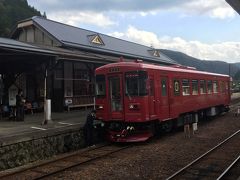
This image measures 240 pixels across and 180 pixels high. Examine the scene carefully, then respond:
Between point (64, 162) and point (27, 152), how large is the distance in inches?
57.3

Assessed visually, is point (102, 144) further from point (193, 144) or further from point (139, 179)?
point (139, 179)

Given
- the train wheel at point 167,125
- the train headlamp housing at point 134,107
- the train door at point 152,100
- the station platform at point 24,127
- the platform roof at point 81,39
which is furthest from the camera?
the platform roof at point 81,39

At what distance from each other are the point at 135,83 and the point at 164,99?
1.93 m

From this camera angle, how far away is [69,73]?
27.2 metres

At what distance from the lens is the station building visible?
67.6ft

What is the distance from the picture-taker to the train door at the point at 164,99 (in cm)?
1622

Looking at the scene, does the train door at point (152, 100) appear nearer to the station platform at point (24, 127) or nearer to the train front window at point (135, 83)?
the train front window at point (135, 83)

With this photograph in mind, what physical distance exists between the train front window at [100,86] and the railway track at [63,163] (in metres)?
1.98

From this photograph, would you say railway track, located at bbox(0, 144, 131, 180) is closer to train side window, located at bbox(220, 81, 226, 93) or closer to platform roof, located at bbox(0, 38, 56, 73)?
platform roof, located at bbox(0, 38, 56, 73)

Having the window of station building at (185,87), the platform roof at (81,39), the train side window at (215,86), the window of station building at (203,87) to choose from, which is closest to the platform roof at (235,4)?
the window of station building at (185,87)

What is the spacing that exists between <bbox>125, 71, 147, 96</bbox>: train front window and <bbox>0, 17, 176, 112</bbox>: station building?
5.30m

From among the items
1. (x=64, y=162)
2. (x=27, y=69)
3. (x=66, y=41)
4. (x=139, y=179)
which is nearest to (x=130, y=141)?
(x=64, y=162)

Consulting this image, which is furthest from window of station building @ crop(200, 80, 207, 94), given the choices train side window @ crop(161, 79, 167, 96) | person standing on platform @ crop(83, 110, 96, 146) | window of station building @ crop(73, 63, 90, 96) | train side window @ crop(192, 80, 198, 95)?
window of station building @ crop(73, 63, 90, 96)

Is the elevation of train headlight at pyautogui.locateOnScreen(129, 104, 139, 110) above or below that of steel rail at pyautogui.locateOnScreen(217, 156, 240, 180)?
above
